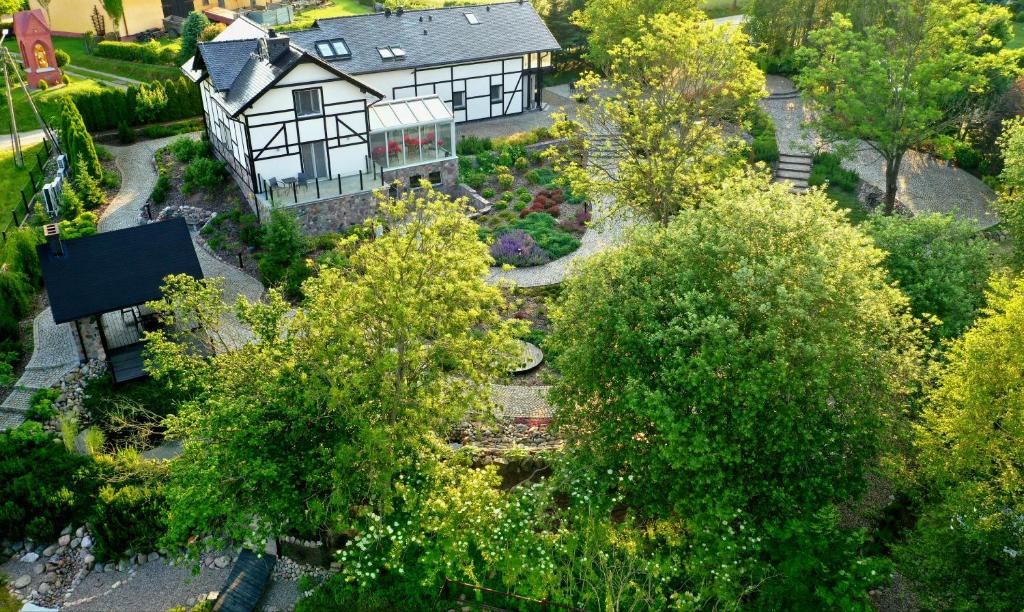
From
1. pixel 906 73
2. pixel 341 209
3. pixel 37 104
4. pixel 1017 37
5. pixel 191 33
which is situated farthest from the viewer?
pixel 191 33

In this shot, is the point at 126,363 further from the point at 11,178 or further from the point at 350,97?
the point at 11,178

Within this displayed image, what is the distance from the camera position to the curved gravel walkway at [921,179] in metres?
32.9

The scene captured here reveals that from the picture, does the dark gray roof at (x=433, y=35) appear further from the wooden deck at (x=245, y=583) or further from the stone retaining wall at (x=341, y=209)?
the wooden deck at (x=245, y=583)

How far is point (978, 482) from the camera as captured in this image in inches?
598

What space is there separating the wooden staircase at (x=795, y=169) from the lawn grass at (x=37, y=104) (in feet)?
123

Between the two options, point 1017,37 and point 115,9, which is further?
point 115,9

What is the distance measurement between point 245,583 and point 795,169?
29.2 m

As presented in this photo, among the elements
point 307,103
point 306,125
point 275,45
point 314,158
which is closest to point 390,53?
point 275,45

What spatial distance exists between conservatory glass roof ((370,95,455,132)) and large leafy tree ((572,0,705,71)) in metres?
9.85

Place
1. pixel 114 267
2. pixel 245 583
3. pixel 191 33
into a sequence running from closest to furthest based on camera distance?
pixel 245 583 → pixel 114 267 → pixel 191 33

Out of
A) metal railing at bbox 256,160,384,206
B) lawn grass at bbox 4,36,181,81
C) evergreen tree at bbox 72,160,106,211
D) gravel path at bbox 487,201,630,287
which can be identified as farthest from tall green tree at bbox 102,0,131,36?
gravel path at bbox 487,201,630,287

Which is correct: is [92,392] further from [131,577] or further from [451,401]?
[451,401]

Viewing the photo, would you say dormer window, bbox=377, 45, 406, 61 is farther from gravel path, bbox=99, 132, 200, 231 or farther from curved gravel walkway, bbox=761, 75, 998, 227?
curved gravel walkway, bbox=761, 75, 998, 227

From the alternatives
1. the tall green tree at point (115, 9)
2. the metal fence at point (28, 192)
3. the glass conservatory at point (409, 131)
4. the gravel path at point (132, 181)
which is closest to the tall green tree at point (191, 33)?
the tall green tree at point (115, 9)
